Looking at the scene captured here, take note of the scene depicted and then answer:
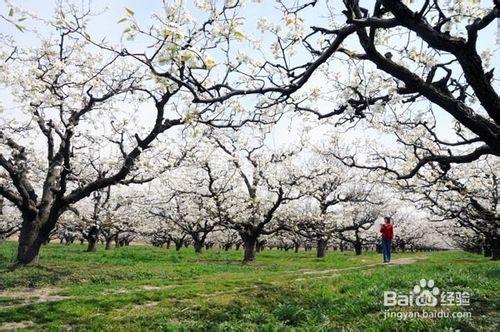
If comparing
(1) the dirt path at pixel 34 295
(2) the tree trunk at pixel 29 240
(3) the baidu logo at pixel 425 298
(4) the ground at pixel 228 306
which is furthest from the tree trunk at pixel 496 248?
(2) the tree trunk at pixel 29 240

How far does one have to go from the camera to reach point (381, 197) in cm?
5219

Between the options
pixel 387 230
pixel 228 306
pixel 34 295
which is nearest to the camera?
pixel 228 306

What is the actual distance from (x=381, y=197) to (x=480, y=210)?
32.3 metres

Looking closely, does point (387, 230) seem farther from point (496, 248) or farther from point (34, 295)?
point (34, 295)

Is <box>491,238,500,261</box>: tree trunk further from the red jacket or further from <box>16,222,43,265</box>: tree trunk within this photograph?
<box>16,222,43,265</box>: tree trunk

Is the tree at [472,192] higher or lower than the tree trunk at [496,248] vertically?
higher

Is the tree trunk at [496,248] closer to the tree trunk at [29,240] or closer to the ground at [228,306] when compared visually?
the ground at [228,306]

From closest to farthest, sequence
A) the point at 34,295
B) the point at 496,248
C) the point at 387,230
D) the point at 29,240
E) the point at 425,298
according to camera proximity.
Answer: the point at 425,298, the point at 34,295, the point at 29,240, the point at 387,230, the point at 496,248

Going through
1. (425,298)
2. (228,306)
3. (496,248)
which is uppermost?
(496,248)

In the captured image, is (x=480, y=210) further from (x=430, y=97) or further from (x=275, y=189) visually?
(x=430, y=97)

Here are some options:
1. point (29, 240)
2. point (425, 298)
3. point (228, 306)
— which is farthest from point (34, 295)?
point (425, 298)

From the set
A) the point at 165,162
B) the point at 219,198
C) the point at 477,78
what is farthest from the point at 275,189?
the point at 477,78

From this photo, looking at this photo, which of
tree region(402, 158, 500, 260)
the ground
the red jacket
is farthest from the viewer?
tree region(402, 158, 500, 260)

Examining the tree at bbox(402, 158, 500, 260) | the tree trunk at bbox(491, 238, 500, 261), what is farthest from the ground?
the tree trunk at bbox(491, 238, 500, 261)
